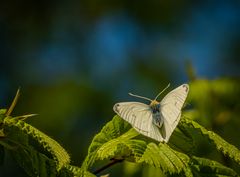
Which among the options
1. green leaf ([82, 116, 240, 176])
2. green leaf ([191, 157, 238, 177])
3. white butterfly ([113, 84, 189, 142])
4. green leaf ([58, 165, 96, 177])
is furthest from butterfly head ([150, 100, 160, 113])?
green leaf ([58, 165, 96, 177])

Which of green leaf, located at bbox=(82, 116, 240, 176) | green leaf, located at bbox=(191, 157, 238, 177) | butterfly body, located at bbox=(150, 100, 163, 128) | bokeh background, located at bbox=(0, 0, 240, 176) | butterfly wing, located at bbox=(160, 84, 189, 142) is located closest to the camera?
green leaf, located at bbox=(82, 116, 240, 176)

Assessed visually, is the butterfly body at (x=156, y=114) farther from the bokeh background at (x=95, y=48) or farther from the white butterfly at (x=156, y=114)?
the bokeh background at (x=95, y=48)

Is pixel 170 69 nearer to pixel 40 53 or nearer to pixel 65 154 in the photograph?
pixel 40 53

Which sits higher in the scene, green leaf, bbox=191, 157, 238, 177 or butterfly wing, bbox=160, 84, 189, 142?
butterfly wing, bbox=160, 84, 189, 142

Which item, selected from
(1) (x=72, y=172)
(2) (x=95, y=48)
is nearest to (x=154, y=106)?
(1) (x=72, y=172)

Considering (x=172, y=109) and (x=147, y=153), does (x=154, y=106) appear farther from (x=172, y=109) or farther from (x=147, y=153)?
(x=147, y=153)

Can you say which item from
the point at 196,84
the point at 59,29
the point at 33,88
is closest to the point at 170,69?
the point at 33,88

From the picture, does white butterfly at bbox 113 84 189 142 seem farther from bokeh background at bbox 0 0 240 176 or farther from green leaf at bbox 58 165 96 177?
bokeh background at bbox 0 0 240 176
